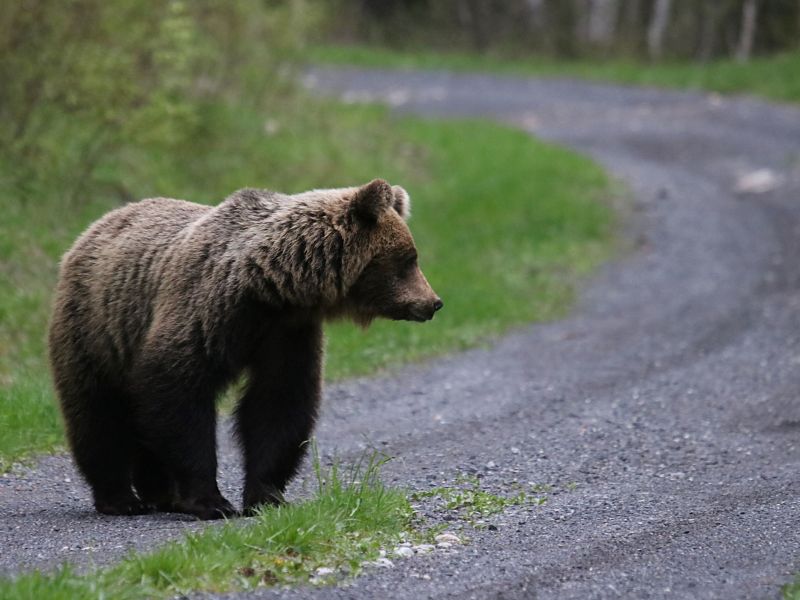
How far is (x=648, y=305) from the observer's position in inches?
474

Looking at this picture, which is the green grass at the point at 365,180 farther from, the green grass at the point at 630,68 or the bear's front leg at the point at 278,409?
the green grass at the point at 630,68

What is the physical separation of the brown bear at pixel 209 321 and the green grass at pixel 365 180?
120 cm

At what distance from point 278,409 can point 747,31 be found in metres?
22.5

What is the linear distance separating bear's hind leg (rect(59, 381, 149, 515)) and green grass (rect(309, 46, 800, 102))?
17.7 m

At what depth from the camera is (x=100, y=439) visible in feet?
21.7

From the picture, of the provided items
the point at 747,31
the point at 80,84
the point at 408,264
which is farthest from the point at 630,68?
the point at 408,264

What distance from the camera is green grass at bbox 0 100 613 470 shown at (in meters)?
10.2

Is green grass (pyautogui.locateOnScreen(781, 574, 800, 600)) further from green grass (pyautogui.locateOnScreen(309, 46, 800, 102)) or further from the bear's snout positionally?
green grass (pyautogui.locateOnScreen(309, 46, 800, 102))

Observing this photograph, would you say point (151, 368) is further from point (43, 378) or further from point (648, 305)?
point (648, 305)

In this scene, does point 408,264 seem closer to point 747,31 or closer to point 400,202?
point 400,202

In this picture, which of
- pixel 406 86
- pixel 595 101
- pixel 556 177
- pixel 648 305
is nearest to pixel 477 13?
pixel 406 86

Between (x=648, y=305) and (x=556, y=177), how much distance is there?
5193mm

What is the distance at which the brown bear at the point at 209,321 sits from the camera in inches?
241

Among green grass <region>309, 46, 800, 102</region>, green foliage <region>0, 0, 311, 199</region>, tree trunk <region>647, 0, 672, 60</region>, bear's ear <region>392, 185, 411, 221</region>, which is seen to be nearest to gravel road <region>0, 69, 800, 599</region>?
bear's ear <region>392, 185, 411, 221</region>
